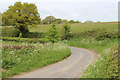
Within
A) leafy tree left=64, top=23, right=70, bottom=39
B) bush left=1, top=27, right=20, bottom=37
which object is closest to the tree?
bush left=1, top=27, right=20, bottom=37

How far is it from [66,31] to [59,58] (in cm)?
2106

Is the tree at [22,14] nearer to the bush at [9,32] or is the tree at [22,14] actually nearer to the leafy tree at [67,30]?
the bush at [9,32]

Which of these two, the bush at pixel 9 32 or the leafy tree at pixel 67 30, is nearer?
the leafy tree at pixel 67 30

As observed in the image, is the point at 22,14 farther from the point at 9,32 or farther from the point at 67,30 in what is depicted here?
the point at 67,30

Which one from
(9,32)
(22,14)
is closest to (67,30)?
(22,14)

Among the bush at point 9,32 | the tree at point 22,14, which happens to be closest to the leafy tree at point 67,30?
the tree at point 22,14

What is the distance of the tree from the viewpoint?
116ft

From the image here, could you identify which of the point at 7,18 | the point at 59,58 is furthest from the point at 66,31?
the point at 59,58

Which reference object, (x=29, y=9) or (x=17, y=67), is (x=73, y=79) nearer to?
(x=17, y=67)

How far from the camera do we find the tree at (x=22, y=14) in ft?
116

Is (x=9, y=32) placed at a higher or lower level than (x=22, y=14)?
lower

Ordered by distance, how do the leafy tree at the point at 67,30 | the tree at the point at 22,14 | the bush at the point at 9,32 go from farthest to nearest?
1. the bush at the point at 9,32
2. the tree at the point at 22,14
3. the leafy tree at the point at 67,30

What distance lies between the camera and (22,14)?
35938 millimetres

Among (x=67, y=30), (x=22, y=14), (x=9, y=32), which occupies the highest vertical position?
(x=22, y=14)
